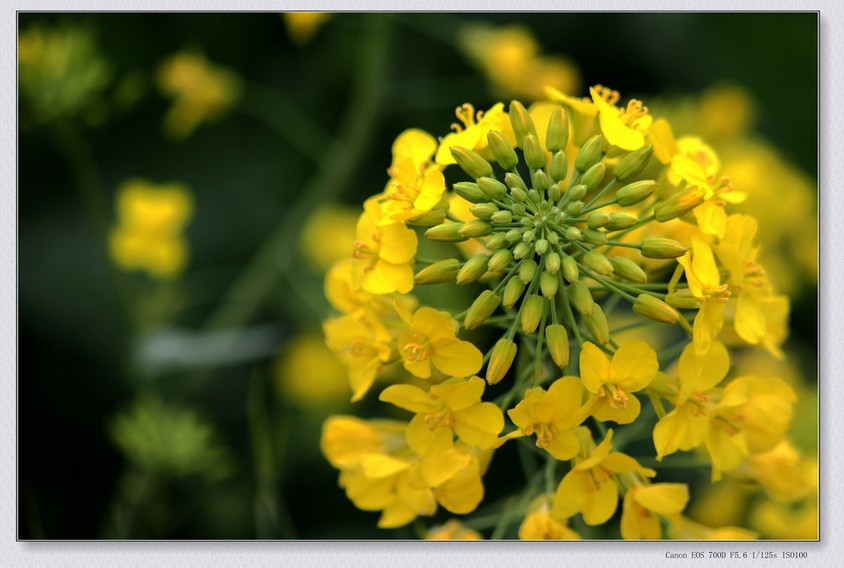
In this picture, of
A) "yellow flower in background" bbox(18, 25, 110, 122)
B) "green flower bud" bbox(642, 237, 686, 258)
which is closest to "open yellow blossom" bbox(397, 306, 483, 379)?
"green flower bud" bbox(642, 237, 686, 258)

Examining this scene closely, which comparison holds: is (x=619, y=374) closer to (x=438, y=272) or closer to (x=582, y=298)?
(x=582, y=298)

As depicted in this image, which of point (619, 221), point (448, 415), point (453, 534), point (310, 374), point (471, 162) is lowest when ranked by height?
point (453, 534)

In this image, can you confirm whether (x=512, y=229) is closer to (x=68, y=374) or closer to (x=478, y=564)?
(x=478, y=564)

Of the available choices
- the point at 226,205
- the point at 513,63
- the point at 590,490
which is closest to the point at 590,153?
the point at 590,490

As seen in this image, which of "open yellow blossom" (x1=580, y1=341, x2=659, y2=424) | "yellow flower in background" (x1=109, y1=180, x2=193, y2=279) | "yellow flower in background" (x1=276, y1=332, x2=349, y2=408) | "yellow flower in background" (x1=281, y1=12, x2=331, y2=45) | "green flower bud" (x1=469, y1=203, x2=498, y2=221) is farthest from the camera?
"yellow flower in background" (x1=276, y1=332, x2=349, y2=408)

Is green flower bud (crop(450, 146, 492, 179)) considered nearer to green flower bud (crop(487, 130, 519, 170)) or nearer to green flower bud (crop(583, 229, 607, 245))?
green flower bud (crop(487, 130, 519, 170))

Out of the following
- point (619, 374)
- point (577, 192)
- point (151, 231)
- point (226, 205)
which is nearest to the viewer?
point (619, 374)

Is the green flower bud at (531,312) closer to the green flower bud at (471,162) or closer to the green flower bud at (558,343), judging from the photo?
the green flower bud at (558,343)
